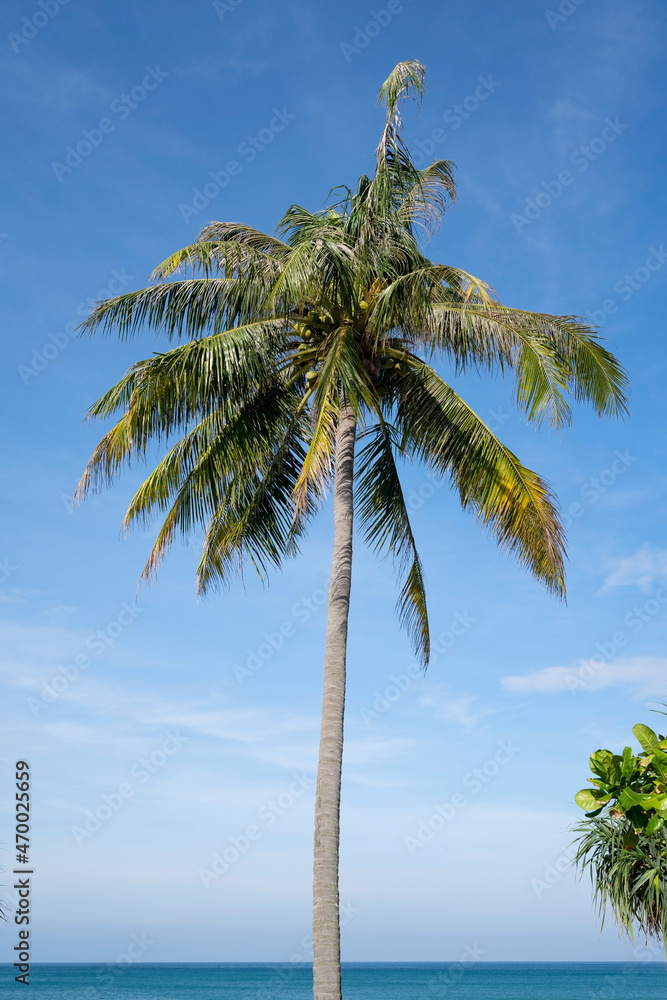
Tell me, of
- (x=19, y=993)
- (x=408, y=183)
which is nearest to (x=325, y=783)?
(x=408, y=183)

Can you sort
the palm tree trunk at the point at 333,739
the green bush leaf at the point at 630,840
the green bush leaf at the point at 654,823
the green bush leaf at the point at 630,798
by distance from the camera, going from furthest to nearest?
the green bush leaf at the point at 630,840 < the green bush leaf at the point at 630,798 < the green bush leaf at the point at 654,823 < the palm tree trunk at the point at 333,739

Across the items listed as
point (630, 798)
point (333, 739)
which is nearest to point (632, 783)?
point (630, 798)

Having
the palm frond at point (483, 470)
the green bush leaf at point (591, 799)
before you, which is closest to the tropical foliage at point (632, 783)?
the green bush leaf at point (591, 799)

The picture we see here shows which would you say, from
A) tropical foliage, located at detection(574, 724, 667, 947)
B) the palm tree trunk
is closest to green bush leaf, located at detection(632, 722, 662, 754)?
tropical foliage, located at detection(574, 724, 667, 947)

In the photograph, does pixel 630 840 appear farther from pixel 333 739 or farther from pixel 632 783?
pixel 333 739

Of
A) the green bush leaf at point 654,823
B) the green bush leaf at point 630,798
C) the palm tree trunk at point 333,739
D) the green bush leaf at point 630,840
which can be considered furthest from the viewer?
the green bush leaf at point 630,840

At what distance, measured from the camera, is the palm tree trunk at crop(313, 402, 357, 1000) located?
8.69 meters

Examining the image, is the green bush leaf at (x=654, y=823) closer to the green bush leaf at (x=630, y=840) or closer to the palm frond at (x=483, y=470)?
the green bush leaf at (x=630, y=840)

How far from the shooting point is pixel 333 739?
373 inches

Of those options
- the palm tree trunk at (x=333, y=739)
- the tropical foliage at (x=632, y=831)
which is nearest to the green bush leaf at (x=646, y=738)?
the tropical foliage at (x=632, y=831)

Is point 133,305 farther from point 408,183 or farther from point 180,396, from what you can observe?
point 408,183

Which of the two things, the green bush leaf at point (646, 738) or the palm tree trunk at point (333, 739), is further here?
the green bush leaf at point (646, 738)

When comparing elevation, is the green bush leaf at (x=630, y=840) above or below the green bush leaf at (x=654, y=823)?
below

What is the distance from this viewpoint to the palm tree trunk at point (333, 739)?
8688 mm
